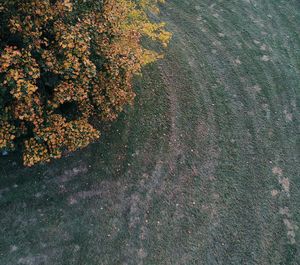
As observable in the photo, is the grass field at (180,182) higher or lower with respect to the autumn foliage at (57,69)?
lower

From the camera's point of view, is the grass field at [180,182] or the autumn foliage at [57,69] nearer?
the autumn foliage at [57,69]

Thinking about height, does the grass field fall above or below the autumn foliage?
below

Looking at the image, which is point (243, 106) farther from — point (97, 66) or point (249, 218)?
point (97, 66)

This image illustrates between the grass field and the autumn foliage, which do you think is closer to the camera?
the autumn foliage

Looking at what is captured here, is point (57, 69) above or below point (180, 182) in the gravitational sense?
above

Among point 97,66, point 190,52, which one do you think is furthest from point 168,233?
point 190,52

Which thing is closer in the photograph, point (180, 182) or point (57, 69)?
point (57, 69)
